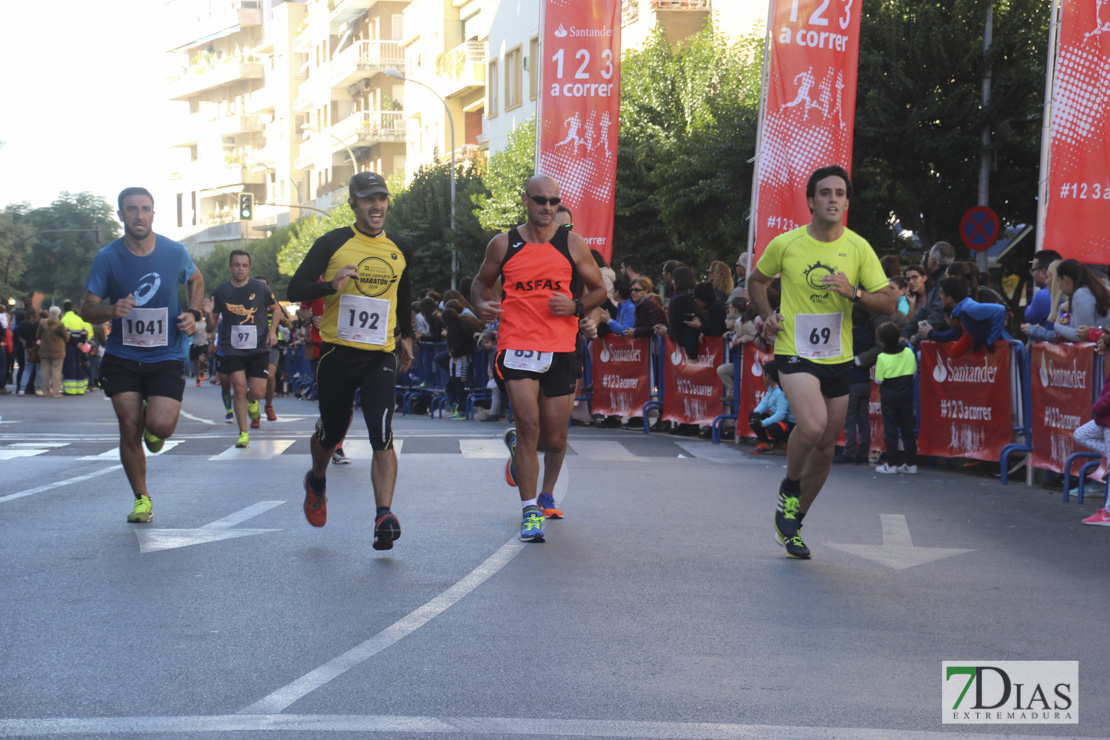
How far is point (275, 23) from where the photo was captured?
10544cm

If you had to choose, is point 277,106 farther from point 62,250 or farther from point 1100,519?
point 1100,519

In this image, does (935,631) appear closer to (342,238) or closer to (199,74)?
(342,238)

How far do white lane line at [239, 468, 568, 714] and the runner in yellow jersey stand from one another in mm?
1624

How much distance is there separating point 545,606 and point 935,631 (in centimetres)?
159

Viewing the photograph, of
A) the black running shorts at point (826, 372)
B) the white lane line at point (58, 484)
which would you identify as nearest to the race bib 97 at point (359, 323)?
the black running shorts at point (826, 372)

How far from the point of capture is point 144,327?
30.1 ft

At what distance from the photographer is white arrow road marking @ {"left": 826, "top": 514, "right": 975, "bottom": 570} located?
813cm

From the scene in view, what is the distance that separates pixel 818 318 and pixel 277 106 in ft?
331

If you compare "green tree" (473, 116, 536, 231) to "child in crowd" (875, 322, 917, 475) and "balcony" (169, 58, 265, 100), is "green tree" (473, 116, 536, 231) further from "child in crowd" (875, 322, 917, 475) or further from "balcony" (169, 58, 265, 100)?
"balcony" (169, 58, 265, 100)

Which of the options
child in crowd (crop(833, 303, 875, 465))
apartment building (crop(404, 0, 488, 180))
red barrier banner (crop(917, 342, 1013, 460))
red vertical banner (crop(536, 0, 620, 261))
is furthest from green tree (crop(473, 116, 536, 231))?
red barrier banner (crop(917, 342, 1013, 460))

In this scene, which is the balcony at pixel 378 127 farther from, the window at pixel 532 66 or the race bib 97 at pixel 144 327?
the race bib 97 at pixel 144 327

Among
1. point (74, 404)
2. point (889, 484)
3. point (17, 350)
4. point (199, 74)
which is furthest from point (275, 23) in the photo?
point (889, 484)

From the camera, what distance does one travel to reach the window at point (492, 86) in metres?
57.5

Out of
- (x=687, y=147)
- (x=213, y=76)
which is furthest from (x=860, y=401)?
(x=213, y=76)
